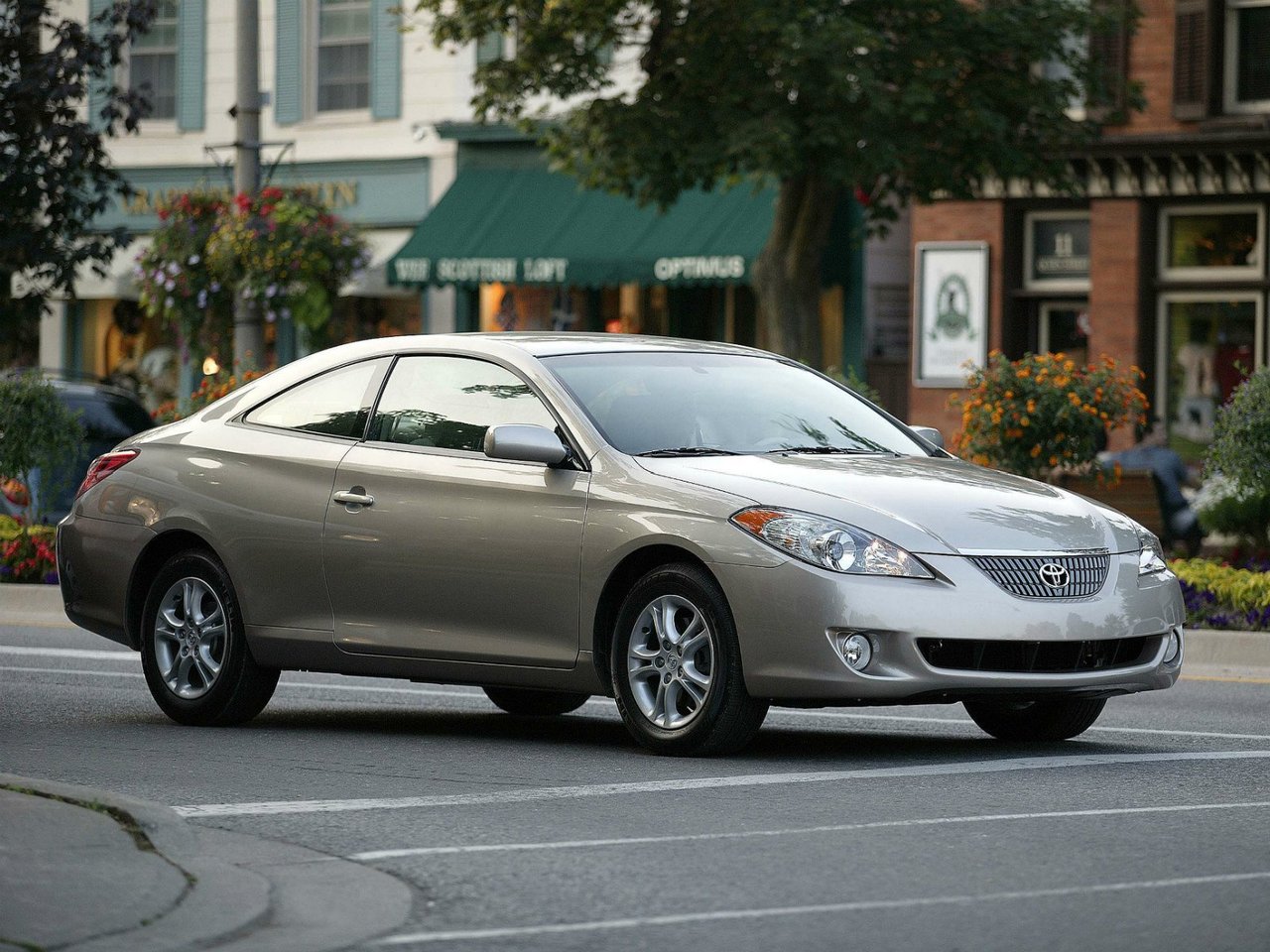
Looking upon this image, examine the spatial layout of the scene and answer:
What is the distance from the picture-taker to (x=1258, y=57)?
84.4 feet

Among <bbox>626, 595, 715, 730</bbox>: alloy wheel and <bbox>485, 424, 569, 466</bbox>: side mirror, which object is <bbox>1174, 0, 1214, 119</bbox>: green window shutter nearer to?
<bbox>485, 424, 569, 466</bbox>: side mirror

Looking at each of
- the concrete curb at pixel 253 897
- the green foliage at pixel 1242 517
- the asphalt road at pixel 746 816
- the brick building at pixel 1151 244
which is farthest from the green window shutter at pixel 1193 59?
the concrete curb at pixel 253 897

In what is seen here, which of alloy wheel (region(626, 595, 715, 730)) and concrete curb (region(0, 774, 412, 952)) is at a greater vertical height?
alloy wheel (region(626, 595, 715, 730))

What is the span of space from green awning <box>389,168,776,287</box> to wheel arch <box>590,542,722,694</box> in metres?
18.8

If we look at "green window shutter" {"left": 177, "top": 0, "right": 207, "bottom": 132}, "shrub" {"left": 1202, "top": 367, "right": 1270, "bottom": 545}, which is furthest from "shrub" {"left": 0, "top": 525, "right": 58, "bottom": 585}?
"green window shutter" {"left": 177, "top": 0, "right": 207, "bottom": 132}

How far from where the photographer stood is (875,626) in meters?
8.55

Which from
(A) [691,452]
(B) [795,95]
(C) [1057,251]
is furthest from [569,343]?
(C) [1057,251]

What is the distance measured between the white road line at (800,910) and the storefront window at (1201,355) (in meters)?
20.0

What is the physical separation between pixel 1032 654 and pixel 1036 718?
1.02m

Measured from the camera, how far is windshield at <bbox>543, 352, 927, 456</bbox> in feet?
31.1

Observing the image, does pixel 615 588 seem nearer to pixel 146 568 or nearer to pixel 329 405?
pixel 329 405

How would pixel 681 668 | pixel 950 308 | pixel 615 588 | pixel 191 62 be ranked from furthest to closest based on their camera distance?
pixel 191 62
pixel 950 308
pixel 615 588
pixel 681 668

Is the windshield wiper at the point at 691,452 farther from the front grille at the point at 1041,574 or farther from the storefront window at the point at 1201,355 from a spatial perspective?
the storefront window at the point at 1201,355

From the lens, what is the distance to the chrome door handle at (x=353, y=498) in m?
9.87
